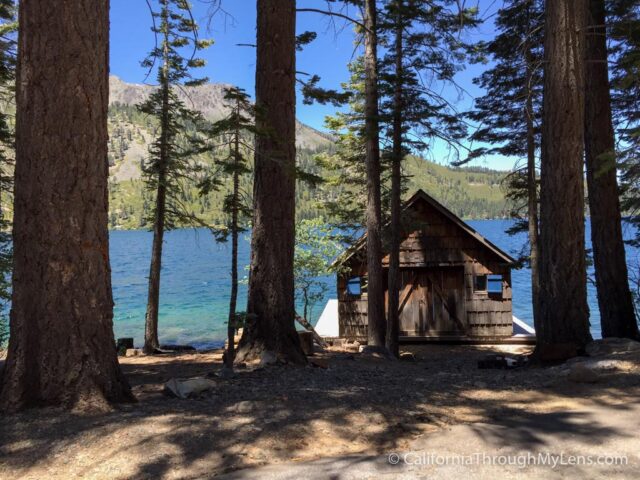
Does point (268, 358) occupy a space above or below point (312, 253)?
below

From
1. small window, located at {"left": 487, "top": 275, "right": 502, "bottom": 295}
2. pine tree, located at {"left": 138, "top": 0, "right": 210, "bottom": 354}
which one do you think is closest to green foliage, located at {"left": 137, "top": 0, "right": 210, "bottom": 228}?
pine tree, located at {"left": 138, "top": 0, "right": 210, "bottom": 354}

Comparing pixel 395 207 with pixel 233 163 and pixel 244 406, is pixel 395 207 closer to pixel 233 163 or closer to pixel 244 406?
pixel 233 163

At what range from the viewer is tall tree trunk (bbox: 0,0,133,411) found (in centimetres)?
420

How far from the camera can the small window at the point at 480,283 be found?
812 inches

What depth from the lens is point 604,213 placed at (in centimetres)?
980

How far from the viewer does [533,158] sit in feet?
47.8

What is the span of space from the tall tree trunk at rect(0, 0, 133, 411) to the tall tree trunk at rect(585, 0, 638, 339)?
9.53 m

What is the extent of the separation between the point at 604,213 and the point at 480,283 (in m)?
11.9

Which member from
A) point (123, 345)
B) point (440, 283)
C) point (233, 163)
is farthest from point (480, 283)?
point (233, 163)

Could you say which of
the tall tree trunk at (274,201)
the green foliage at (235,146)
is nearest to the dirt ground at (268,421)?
the tall tree trunk at (274,201)

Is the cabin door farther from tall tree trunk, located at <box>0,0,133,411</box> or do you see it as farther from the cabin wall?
tall tree trunk, located at <box>0,0,133,411</box>

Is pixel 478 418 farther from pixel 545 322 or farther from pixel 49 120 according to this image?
pixel 49 120

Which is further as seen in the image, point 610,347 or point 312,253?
point 312,253

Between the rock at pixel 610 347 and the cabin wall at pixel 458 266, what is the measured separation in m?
13.1
